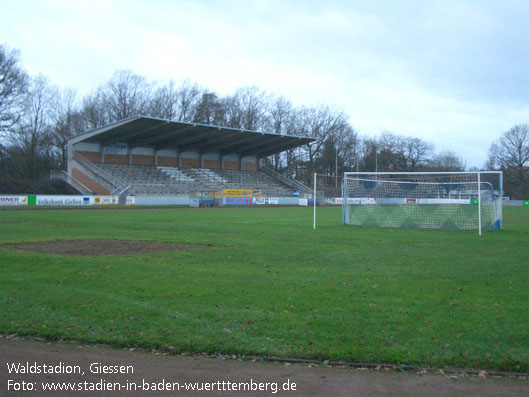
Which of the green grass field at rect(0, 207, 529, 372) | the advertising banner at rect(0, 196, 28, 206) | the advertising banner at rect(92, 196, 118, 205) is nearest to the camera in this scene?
the green grass field at rect(0, 207, 529, 372)

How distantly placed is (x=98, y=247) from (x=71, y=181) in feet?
152

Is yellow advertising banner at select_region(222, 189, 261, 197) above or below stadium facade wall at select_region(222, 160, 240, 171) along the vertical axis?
below

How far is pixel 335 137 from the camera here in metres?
93.3

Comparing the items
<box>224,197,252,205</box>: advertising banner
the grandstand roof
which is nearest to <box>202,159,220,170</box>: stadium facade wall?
the grandstand roof

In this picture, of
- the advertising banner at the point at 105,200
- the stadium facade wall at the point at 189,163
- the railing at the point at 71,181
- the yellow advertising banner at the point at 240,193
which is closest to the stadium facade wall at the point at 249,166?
the stadium facade wall at the point at 189,163

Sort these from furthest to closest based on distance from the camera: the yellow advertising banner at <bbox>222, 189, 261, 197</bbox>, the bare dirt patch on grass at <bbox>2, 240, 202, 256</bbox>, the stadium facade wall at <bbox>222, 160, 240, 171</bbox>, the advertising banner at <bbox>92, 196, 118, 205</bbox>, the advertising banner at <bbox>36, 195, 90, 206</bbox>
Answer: the stadium facade wall at <bbox>222, 160, 240, 171</bbox>, the yellow advertising banner at <bbox>222, 189, 261, 197</bbox>, the advertising banner at <bbox>92, 196, 118, 205</bbox>, the advertising banner at <bbox>36, 195, 90, 206</bbox>, the bare dirt patch on grass at <bbox>2, 240, 202, 256</bbox>

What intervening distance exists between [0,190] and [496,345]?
2143 inches

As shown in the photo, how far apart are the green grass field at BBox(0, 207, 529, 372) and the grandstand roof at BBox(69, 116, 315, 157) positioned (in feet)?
142

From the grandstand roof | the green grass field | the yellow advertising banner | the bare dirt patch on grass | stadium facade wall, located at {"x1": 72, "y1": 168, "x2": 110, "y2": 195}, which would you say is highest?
the grandstand roof

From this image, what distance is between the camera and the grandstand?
56844 millimetres

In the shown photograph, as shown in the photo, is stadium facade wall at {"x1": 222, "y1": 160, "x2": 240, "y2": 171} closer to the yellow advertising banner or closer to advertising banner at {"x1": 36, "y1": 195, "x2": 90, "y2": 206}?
the yellow advertising banner

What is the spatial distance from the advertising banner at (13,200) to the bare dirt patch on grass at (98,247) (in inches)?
1279

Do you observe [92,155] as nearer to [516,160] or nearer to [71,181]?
[71,181]

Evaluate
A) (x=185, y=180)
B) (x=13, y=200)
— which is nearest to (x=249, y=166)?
(x=185, y=180)
